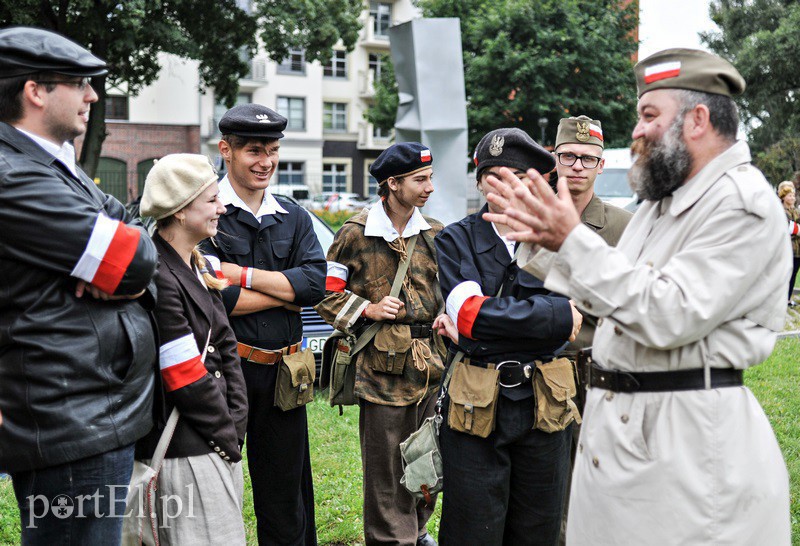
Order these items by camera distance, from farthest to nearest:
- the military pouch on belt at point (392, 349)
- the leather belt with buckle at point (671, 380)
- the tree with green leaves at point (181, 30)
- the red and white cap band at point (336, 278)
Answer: the tree with green leaves at point (181, 30), the red and white cap band at point (336, 278), the military pouch on belt at point (392, 349), the leather belt with buckle at point (671, 380)

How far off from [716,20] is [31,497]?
35.2 meters

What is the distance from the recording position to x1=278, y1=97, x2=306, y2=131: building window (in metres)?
43.7

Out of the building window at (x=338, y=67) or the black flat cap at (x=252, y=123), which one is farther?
the building window at (x=338, y=67)

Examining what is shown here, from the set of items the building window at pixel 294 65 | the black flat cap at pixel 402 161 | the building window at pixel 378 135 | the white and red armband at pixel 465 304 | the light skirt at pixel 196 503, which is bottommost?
the light skirt at pixel 196 503

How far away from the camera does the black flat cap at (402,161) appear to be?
4277 mm

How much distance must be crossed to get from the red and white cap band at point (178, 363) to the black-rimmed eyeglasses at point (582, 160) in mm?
2191

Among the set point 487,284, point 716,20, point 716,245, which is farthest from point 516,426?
point 716,20

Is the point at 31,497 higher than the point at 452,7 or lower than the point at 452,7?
lower

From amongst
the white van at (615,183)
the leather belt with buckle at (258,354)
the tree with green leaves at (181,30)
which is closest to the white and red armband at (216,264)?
the leather belt with buckle at (258,354)

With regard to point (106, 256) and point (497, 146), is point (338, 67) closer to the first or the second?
point (497, 146)

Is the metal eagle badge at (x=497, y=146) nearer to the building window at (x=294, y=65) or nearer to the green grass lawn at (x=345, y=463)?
the green grass lawn at (x=345, y=463)

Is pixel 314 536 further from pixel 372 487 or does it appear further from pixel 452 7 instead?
pixel 452 7

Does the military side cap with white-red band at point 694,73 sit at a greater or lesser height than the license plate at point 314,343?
greater

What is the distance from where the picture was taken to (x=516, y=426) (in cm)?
326
